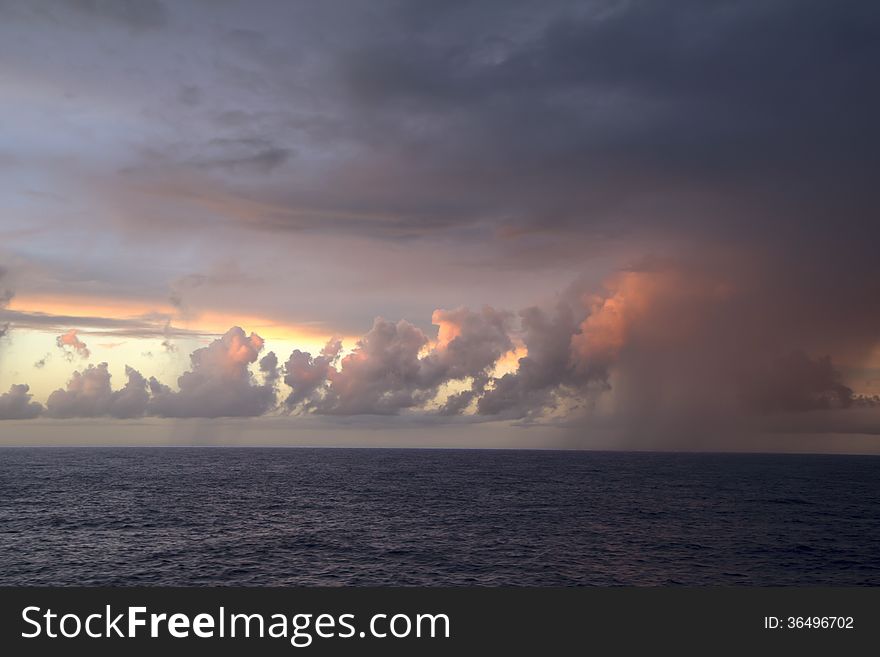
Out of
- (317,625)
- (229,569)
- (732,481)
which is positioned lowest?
(732,481)

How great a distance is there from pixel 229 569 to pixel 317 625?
28.4 metres

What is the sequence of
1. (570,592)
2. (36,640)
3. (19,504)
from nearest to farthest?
(36,640) → (570,592) → (19,504)

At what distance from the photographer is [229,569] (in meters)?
59.4

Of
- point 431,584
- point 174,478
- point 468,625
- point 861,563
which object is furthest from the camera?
point 174,478

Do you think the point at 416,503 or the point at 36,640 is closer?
the point at 36,640

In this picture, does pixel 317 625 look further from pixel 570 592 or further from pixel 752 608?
pixel 752 608

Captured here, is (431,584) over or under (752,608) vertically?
under

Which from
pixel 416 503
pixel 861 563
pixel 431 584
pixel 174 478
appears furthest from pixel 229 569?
pixel 174 478

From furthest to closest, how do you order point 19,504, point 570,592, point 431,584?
point 19,504 < point 431,584 < point 570,592

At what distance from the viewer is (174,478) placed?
170m

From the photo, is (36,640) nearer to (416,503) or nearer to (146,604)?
(146,604)

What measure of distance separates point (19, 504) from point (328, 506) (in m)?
55.8

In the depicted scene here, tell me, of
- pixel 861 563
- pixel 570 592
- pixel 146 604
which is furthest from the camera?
pixel 861 563

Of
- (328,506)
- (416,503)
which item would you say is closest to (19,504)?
(328,506)
